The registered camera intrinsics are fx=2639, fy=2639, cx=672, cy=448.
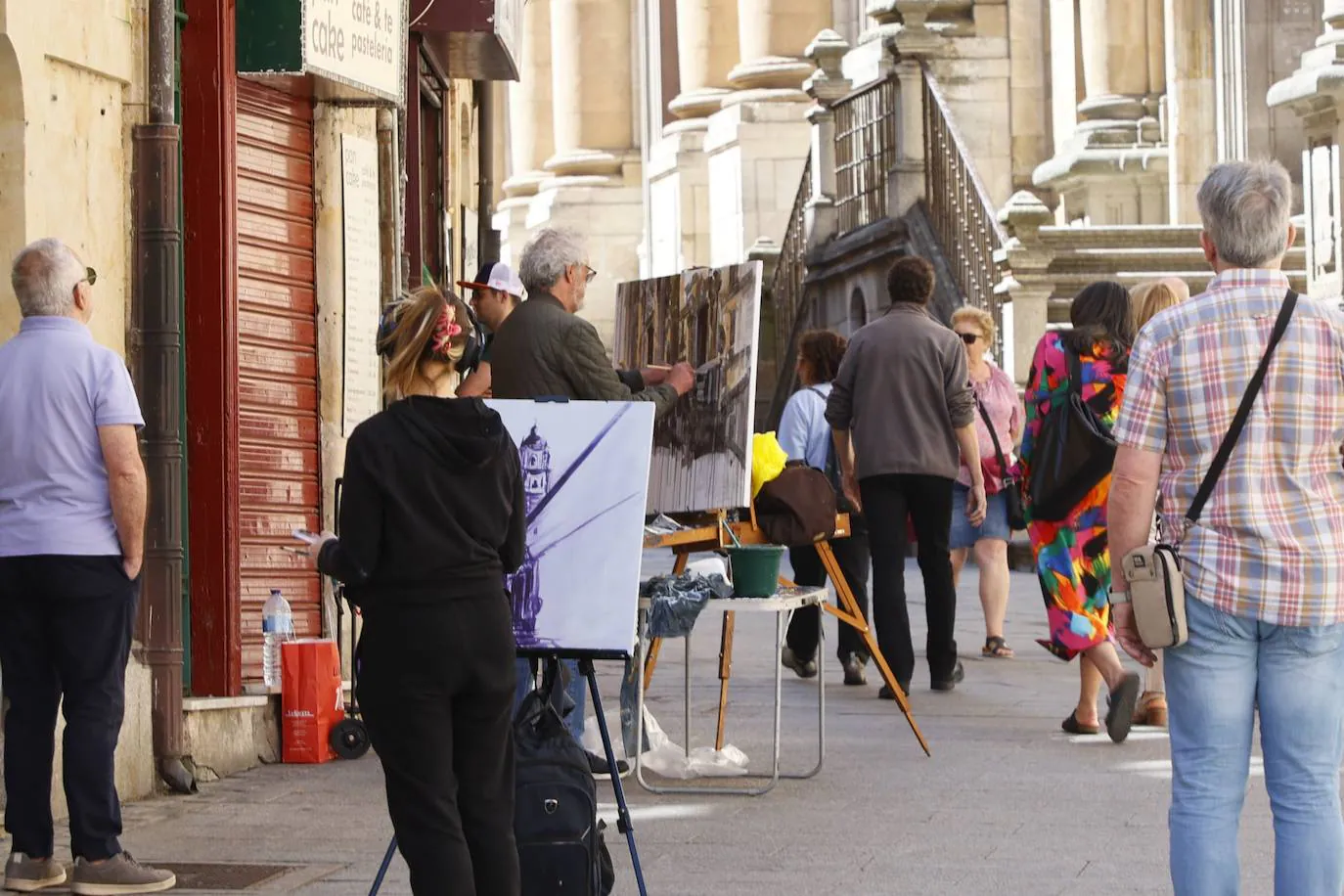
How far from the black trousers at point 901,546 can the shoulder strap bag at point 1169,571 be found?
19.3 ft

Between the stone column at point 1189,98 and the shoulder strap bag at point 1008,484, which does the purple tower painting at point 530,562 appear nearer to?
the shoulder strap bag at point 1008,484

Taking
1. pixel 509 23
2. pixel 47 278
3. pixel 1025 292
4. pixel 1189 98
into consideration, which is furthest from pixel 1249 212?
pixel 1189 98

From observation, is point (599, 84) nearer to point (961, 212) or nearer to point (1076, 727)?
point (961, 212)

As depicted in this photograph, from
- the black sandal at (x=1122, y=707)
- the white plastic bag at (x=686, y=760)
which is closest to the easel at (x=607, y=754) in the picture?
the white plastic bag at (x=686, y=760)

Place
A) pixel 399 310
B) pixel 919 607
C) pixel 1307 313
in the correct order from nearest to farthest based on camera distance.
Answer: pixel 1307 313 < pixel 399 310 < pixel 919 607

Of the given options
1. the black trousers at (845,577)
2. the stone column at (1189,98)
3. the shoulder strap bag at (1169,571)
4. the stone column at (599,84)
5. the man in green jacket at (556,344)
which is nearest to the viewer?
the shoulder strap bag at (1169,571)

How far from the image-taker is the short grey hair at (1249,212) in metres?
5.65

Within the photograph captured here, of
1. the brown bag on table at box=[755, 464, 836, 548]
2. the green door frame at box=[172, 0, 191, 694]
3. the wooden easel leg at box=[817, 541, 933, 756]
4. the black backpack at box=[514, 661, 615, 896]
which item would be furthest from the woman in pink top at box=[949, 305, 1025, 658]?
the black backpack at box=[514, 661, 615, 896]

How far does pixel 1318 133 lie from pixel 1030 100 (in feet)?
35.6

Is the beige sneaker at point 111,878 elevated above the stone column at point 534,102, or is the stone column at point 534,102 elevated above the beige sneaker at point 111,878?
the stone column at point 534,102

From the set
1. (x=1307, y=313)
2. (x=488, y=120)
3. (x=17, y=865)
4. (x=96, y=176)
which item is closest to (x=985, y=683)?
(x=96, y=176)

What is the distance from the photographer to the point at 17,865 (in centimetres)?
739

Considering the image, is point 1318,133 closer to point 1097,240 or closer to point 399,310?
point 1097,240

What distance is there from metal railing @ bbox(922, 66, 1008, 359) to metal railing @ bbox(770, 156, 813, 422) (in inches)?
164
